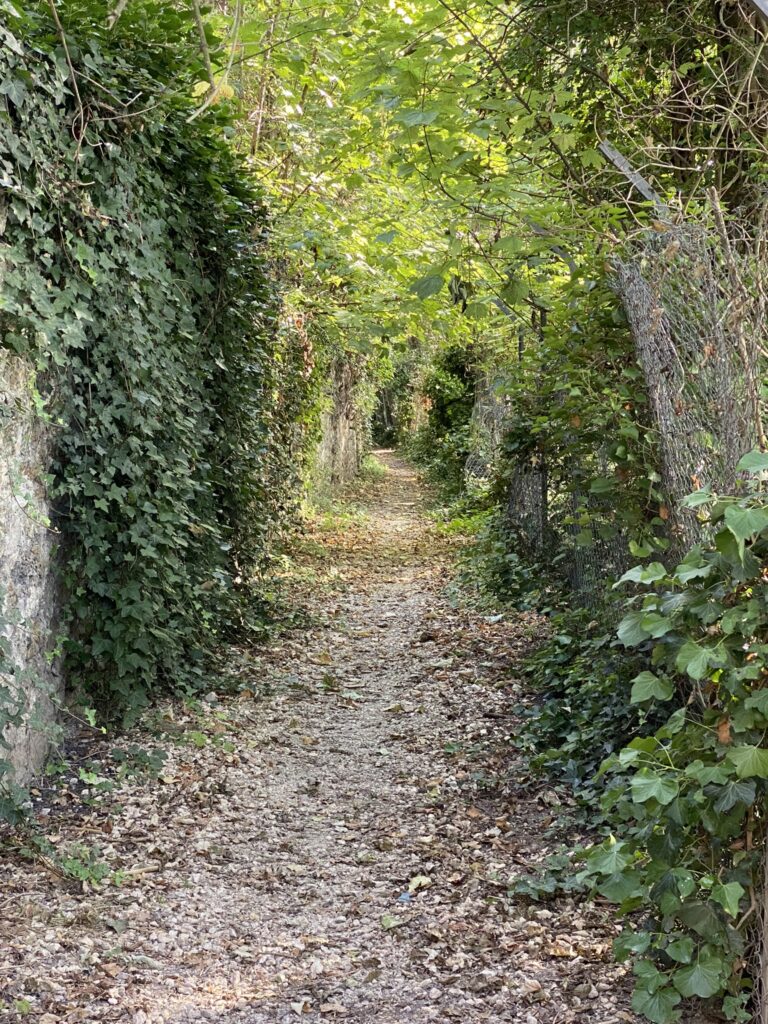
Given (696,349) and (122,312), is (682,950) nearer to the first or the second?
(696,349)

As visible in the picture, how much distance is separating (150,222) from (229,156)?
1516mm

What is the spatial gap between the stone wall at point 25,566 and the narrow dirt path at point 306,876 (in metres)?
0.41

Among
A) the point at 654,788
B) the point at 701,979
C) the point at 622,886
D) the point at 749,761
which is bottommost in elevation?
the point at 701,979

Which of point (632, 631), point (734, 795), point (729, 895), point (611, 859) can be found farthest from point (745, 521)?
point (611, 859)

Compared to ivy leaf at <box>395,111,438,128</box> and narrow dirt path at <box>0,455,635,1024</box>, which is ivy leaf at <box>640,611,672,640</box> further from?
ivy leaf at <box>395,111,438,128</box>

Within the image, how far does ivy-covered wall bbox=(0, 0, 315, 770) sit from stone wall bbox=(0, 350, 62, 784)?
0.32 ft

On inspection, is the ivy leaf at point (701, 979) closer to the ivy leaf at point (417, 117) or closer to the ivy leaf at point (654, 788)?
the ivy leaf at point (654, 788)

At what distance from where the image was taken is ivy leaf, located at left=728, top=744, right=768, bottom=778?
2.21 meters

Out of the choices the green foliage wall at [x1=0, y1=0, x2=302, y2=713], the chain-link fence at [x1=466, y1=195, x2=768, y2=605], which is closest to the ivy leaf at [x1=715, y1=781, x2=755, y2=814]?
the chain-link fence at [x1=466, y1=195, x2=768, y2=605]

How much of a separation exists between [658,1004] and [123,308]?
13.5ft

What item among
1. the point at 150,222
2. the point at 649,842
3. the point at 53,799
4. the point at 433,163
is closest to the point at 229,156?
the point at 150,222

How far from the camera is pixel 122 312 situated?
15.5 ft

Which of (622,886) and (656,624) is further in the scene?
(622,886)

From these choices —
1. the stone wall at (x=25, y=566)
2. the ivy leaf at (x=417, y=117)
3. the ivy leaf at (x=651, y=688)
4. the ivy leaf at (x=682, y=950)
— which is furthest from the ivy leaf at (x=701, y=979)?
the ivy leaf at (x=417, y=117)
